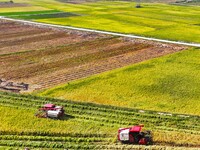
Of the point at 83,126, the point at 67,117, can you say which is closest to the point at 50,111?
the point at 67,117

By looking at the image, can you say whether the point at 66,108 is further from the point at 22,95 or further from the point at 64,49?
the point at 64,49

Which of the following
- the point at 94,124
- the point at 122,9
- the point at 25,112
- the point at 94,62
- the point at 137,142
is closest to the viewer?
the point at 137,142

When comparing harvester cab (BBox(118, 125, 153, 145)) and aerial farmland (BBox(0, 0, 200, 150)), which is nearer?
harvester cab (BBox(118, 125, 153, 145))

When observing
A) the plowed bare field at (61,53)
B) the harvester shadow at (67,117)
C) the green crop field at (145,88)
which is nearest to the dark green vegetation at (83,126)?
the harvester shadow at (67,117)

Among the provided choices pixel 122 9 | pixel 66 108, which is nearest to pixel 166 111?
pixel 66 108

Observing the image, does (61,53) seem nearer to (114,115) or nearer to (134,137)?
(114,115)

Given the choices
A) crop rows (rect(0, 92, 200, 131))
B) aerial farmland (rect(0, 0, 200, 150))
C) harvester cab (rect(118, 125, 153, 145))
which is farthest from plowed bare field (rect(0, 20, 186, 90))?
harvester cab (rect(118, 125, 153, 145))

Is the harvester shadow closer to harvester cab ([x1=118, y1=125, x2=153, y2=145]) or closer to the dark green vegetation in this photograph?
the dark green vegetation
